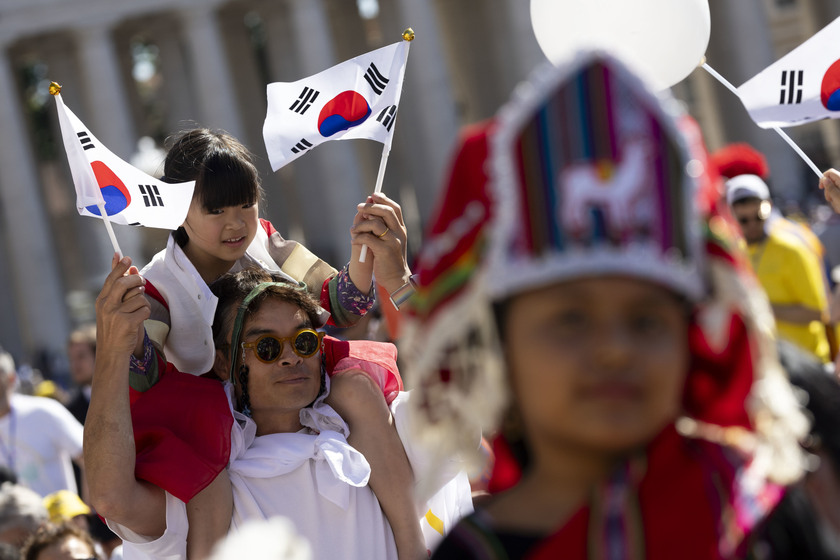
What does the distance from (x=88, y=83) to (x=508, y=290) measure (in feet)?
185

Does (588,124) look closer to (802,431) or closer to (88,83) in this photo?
(802,431)

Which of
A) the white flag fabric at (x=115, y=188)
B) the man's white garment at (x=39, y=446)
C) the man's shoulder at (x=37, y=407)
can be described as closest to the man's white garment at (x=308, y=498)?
the white flag fabric at (x=115, y=188)

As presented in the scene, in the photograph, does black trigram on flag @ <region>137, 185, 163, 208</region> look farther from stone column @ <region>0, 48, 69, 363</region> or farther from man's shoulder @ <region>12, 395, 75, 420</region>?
stone column @ <region>0, 48, 69, 363</region>

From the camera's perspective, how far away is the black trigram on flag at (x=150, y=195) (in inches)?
237

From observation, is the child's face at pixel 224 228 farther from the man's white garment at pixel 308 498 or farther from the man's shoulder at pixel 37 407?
the man's shoulder at pixel 37 407

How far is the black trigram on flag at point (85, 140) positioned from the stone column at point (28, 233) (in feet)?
161

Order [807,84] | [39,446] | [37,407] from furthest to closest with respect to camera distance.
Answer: [37,407] < [39,446] < [807,84]

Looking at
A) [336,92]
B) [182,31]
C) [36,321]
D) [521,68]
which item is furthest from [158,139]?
[336,92]

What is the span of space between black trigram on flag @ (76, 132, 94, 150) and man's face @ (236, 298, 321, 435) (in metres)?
1.62

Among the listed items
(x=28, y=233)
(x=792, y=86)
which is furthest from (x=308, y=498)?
(x=28, y=233)

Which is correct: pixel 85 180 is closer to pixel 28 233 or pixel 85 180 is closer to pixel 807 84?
pixel 807 84

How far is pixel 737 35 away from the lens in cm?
5216

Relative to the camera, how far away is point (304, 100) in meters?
7.17

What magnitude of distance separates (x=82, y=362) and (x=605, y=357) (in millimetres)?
12074
